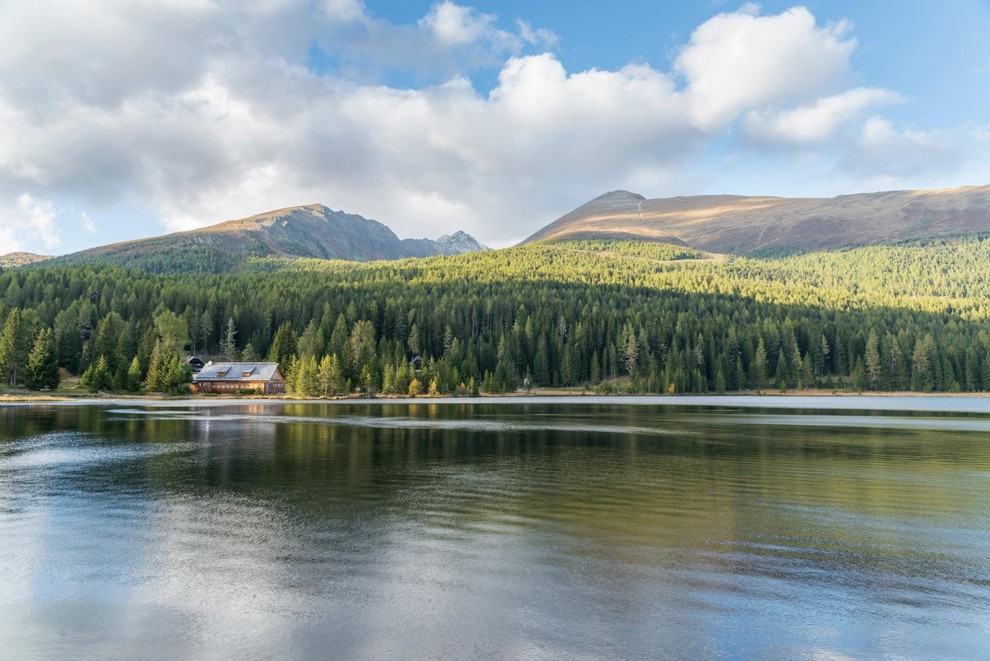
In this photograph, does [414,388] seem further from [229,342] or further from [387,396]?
[229,342]

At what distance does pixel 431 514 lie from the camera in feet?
78.7

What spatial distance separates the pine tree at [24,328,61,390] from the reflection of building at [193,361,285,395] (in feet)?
99.7

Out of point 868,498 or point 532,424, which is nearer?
point 868,498

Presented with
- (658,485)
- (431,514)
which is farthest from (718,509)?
(431,514)

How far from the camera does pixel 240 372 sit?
14488 centimetres

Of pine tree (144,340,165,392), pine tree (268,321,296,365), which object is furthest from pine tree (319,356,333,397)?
pine tree (144,340,165,392)

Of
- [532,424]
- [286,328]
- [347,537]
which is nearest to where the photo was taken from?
[347,537]

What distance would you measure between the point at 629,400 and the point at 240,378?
301 ft

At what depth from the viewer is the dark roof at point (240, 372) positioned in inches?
5669

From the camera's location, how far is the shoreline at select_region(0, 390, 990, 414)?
354 feet

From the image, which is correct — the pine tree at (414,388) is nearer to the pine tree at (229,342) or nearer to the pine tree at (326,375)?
the pine tree at (326,375)

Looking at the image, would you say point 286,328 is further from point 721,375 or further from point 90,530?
point 90,530

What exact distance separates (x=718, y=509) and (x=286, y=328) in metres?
150

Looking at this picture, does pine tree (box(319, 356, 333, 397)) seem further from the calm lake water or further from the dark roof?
the calm lake water
